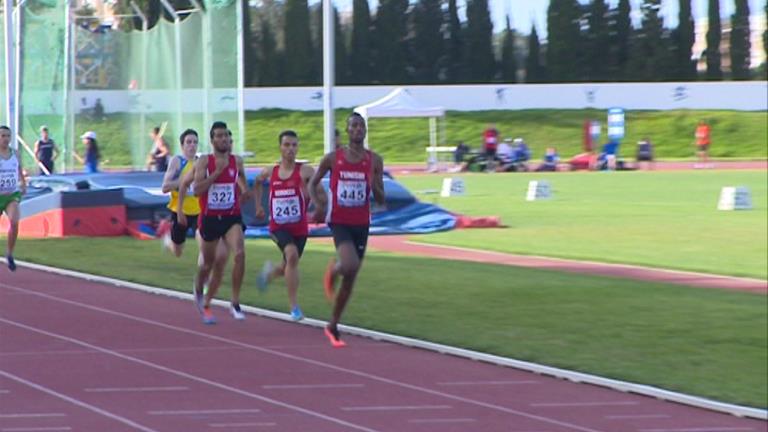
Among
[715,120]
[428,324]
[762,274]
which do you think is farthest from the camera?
[715,120]

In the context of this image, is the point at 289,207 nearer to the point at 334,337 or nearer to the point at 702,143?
the point at 334,337

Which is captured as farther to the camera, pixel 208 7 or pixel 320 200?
pixel 208 7

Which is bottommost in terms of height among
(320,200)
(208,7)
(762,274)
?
(762,274)

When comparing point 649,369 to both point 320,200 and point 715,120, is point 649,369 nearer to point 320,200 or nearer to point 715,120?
point 320,200

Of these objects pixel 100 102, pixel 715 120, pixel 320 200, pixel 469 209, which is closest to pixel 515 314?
pixel 320 200

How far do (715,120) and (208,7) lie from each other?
40254 millimetres

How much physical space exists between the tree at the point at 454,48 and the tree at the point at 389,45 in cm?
253

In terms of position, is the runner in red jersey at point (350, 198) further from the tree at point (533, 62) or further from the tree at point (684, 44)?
the tree at point (684, 44)

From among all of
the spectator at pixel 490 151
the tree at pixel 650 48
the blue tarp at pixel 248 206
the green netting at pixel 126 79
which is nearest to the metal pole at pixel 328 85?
the blue tarp at pixel 248 206

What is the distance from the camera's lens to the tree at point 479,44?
258 feet

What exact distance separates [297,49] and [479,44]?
9628mm

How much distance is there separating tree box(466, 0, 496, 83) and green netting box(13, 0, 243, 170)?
148 ft

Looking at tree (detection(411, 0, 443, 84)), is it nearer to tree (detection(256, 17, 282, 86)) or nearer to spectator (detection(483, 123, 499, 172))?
tree (detection(256, 17, 282, 86))

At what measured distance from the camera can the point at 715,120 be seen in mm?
66438
